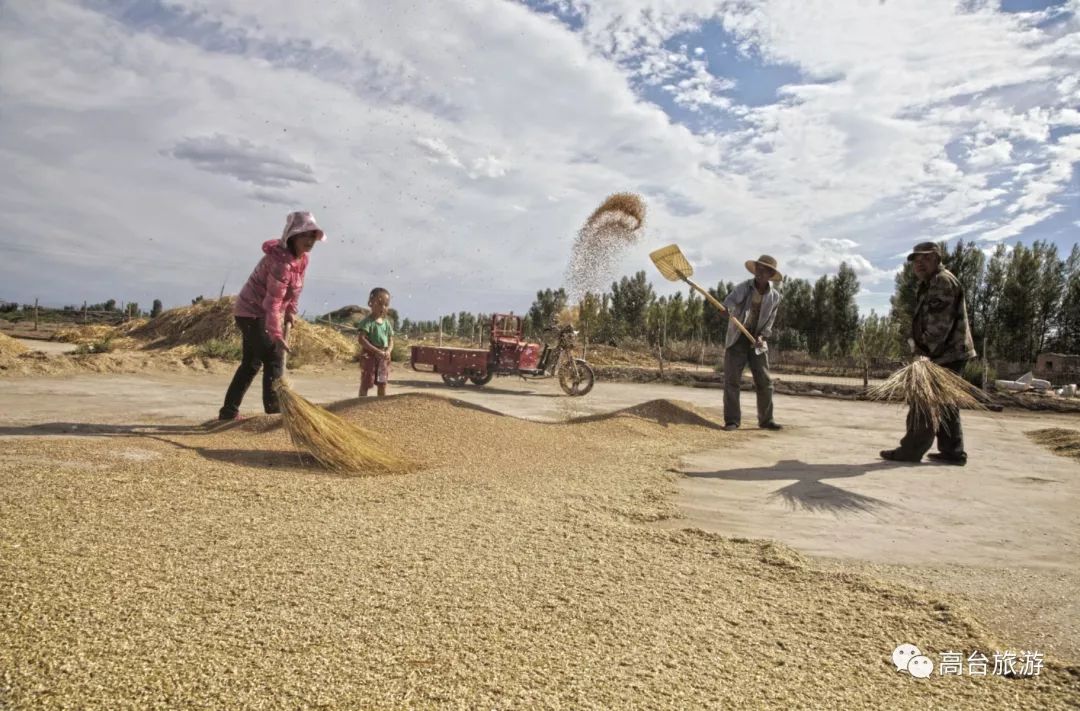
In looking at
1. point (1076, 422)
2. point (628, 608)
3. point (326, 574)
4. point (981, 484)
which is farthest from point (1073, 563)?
point (1076, 422)

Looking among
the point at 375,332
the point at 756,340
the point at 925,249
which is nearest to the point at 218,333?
the point at 375,332

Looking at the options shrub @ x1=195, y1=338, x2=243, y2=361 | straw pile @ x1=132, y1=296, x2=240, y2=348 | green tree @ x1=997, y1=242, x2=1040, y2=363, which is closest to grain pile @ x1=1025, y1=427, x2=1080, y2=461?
shrub @ x1=195, y1=338, x2=243, y2=361

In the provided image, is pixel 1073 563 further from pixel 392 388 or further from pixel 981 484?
pixel 392 388

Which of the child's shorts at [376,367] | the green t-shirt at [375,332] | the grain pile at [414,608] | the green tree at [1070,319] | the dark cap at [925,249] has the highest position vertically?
the green tree at [1070,319]

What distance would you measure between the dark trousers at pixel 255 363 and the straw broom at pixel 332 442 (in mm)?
1098

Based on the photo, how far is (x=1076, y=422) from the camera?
32.6 feet

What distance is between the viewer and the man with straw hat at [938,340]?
4.93 meters

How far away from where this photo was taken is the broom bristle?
3869 millimetres

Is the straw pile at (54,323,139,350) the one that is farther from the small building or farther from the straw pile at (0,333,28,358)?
the small building

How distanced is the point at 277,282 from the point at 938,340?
5216 mm

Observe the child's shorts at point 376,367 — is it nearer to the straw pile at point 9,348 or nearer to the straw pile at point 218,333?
the straw pile at point 9,348

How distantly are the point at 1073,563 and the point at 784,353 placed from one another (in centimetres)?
3061

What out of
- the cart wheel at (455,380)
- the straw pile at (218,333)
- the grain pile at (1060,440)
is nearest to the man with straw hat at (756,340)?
the grain pile at (1060,440)

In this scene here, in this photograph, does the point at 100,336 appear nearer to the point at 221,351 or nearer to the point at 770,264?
the point at 221,351
